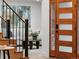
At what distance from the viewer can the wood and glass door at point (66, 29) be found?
7710mm

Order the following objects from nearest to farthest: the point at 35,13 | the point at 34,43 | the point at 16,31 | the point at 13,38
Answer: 1. the point at 13,38
2. the point at 16,31
3. the point at 34,43
4. the point at 35,13

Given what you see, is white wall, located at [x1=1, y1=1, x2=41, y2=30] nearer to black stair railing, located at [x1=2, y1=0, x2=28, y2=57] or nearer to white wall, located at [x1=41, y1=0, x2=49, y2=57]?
black stair railing, located at [x1=2, y1=0, x2=28, y2=57]

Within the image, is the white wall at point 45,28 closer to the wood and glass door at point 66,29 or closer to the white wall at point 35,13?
the wood and glass door at point 66,29

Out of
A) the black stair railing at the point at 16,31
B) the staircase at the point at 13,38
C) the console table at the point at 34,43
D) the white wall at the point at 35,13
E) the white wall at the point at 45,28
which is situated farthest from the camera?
the white wall at the point at 35,13

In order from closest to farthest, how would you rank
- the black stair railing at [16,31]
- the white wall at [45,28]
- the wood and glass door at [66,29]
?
1. the black stair railing at [16,31]
2. the wood and glass door at [66,29]
3. the white wall at [45,28]

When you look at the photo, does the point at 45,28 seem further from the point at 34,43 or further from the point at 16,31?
the point at 34,43

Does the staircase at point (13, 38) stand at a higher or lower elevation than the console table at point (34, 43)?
higher

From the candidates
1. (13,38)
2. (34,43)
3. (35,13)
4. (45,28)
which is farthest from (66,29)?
(35,13)

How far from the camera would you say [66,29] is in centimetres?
809

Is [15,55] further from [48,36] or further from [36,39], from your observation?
[36,39]

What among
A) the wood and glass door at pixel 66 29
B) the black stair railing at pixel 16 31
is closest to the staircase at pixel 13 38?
the black stair railing at pixel 16 31

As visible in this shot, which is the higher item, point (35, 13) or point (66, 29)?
point (35, 13)

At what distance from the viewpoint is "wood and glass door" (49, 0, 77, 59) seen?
7710 mm

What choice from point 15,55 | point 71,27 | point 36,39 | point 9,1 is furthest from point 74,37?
point 9,1
